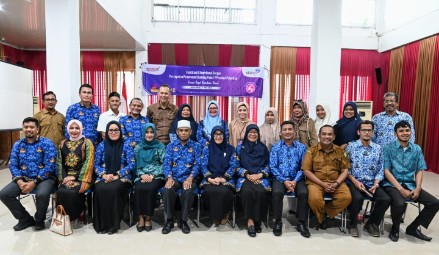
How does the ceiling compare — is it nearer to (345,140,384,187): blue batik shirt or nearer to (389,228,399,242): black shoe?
(345,140,384,187): blue batik shirt

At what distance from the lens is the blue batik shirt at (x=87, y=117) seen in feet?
10.7

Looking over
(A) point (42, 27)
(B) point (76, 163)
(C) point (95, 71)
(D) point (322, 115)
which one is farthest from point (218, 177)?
(C) point (95, 71)

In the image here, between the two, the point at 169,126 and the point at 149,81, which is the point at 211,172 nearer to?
the point at 169,126

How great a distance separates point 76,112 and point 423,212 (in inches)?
142

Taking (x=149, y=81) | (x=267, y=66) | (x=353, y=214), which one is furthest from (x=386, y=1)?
(x=353, y=214)

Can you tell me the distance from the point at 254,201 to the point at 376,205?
1118 millimetres

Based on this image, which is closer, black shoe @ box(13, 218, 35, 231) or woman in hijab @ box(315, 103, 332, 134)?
black shoe @ box(13, 218, 35, 231)

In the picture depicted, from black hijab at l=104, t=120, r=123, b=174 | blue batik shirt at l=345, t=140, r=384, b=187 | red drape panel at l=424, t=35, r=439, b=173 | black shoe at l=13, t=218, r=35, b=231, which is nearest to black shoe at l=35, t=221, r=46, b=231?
black shoe at l=13, t=218, r=35, b=231

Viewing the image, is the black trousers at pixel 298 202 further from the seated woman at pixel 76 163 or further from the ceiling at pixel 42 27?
the ceiling at pixel 42 27

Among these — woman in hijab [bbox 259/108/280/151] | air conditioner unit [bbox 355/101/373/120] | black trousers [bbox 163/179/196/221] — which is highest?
air conditioner unit [bbox 355/101/373/120]

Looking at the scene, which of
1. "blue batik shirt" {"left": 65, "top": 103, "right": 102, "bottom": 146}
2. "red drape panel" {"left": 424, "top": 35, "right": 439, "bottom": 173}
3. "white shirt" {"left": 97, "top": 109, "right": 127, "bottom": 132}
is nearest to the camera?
"blue batik shirt" {"left": 65, "top": 103, "right": 102, "bottom": 146}

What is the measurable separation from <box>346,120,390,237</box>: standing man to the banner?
4315mm

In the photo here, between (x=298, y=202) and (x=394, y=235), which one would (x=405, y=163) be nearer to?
(x=394, y=235)

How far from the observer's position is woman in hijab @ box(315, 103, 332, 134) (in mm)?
3660
